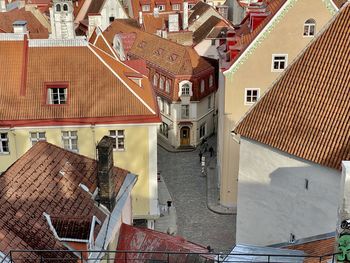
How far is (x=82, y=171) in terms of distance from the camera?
18.4 meters

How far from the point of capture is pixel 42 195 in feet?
52.8

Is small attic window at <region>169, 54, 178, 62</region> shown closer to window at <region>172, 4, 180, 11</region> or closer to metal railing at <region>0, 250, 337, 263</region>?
window at <region>172, 4, 180, 11</region>

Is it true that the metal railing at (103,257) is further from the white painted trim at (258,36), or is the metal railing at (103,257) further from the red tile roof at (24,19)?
the red tile roof at (24,19)

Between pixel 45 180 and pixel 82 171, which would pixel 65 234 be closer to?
pixel 45 180

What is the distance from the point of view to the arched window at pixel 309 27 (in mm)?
25636

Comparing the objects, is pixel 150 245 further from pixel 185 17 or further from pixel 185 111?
pixel 185 17

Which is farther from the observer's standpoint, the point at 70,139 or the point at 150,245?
the point at 70,139

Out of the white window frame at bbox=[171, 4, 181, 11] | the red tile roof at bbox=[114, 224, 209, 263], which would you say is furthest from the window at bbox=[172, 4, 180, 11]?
the red tile roof at bbox=[114, 224, 209, 263]

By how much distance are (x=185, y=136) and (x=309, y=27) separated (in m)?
17.1

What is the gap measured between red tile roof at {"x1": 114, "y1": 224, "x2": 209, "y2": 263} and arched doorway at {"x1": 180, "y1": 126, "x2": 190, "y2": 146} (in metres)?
21.9

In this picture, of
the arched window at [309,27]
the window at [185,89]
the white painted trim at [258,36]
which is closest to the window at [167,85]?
the window at [185,89]

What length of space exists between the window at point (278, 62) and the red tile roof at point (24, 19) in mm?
26992

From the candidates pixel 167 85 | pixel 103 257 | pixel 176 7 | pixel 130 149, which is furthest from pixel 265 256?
pixel 176 7

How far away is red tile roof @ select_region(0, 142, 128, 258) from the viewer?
46.7 feet
